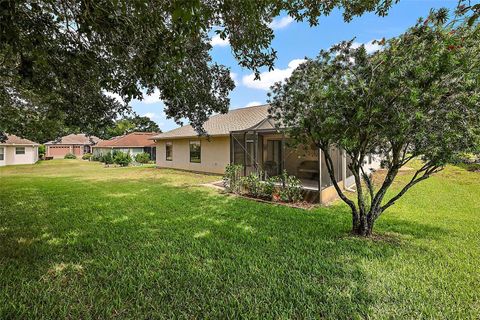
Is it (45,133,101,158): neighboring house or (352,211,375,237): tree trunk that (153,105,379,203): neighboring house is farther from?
(45,133,101,158): neighboring house

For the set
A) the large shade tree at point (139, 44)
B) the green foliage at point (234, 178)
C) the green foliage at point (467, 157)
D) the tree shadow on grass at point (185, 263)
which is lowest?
the tree shadow on grass at point (185, 263)

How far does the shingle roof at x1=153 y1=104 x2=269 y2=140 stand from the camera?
15.0 m

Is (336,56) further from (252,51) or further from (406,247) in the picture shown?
(406,247)

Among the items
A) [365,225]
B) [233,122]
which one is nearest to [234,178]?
[365,225]

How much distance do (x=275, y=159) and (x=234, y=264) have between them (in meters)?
9.37

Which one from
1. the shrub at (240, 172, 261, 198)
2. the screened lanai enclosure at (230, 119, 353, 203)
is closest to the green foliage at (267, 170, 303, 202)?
the screened lanai enclosure at (230, 119, 353, 203)

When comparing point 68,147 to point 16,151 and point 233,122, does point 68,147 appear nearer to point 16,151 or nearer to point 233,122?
point 16,151

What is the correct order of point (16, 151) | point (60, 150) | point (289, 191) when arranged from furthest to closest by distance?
1. point (60, 150)
2. point (16, 151)
3. point (289, 191)

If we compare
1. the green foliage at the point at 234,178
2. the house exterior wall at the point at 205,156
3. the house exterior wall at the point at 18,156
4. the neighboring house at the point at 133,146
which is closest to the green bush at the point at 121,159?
the neighboring house at the point at 133,146

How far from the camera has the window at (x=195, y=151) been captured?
57.7 ft

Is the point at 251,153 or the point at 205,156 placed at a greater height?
the point at 251,153

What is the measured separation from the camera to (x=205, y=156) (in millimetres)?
17062

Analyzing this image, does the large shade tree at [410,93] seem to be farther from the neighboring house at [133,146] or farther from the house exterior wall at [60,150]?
the house exterior wall at [60,150]

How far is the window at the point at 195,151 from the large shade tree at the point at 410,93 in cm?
1357
